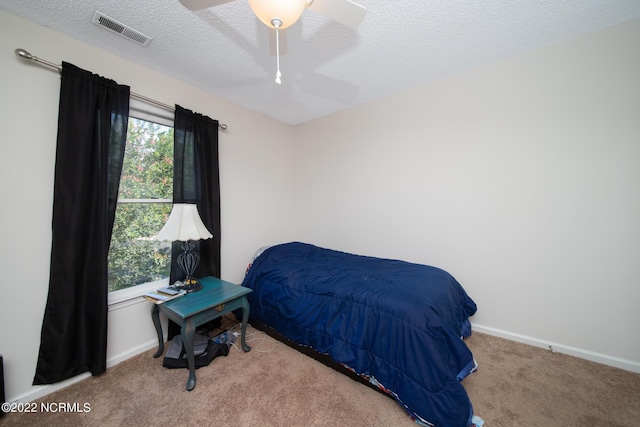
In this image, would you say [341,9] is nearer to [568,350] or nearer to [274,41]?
[274,41]

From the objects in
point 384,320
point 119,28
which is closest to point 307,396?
point 384,320

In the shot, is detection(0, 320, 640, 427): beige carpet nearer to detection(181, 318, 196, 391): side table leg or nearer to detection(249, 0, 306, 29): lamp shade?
detection(181, 318, 196, 391): side table leg

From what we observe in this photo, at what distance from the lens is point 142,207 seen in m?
2.04

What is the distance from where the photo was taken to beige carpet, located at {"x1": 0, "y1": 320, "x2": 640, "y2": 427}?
1338mm

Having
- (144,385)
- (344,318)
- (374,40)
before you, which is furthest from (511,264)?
(144,385)

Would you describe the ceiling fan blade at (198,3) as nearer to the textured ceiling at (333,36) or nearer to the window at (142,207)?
the textured ceiling at (333,36)

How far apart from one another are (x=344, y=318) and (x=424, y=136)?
200 cm

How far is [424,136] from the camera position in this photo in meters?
2.48

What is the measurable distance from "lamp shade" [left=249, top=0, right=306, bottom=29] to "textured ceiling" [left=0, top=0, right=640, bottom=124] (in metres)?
0.65

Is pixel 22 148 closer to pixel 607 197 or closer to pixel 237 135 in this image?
pixel 237 135

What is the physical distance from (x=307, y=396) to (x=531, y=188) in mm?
2392

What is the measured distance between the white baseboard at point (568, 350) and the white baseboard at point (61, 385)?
10.0 ft

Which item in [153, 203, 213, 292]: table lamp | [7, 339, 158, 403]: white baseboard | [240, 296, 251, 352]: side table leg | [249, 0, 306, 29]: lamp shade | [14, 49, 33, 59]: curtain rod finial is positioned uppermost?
[14, 49, 33, 59]: curtain rod finial

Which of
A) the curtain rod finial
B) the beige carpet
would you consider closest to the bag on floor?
the beige carpet
